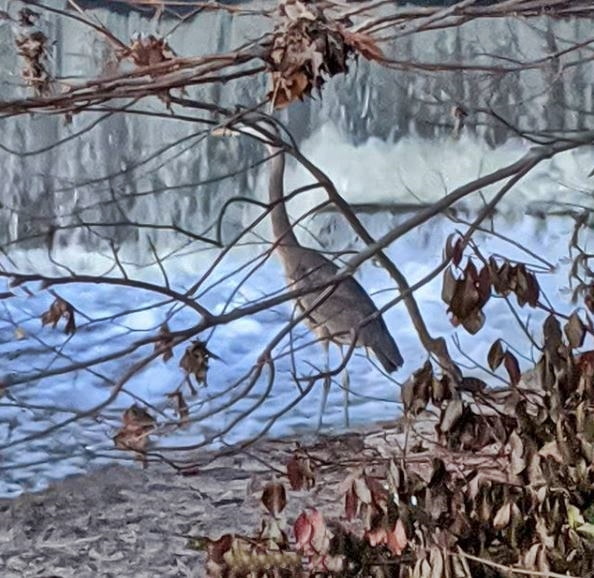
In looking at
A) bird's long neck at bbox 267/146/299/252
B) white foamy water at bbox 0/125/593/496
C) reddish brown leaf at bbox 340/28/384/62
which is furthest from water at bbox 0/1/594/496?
reddish brown leaf at bbox 340/28/384/62

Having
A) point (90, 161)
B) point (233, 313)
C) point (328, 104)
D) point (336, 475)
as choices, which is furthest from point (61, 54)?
point (233, 313)

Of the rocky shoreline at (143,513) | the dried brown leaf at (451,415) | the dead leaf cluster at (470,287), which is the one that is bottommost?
the rocky shoreline at (143,513)

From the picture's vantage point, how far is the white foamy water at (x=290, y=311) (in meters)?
3.29

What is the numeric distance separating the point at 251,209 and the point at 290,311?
468 mm

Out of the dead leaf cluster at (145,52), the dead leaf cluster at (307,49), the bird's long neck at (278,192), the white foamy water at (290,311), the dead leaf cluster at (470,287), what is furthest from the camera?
the white foamy water at (290,311)

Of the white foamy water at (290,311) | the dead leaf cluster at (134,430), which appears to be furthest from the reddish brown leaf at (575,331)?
the white foamy water at (290,311)

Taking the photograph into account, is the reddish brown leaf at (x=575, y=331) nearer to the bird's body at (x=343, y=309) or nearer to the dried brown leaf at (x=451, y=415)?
the dried brown leaf at (x=451, y=415)

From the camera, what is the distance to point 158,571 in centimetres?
265

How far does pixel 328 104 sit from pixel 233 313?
2482 mm

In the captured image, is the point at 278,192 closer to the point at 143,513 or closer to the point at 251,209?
the point at 143,513

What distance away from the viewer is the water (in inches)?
131

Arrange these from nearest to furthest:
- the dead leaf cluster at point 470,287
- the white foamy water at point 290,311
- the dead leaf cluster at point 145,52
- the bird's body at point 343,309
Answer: the dead leaf cluster at point 470,287, the dead leaf cluster at point 145,52, the bird's body at point 343,309, the white foamy water at point 290,311

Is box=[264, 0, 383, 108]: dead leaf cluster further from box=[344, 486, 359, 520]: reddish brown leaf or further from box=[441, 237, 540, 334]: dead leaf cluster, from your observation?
box=[344, 486, 359, 520]: reddish brown leaf

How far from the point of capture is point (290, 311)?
3357 mm
